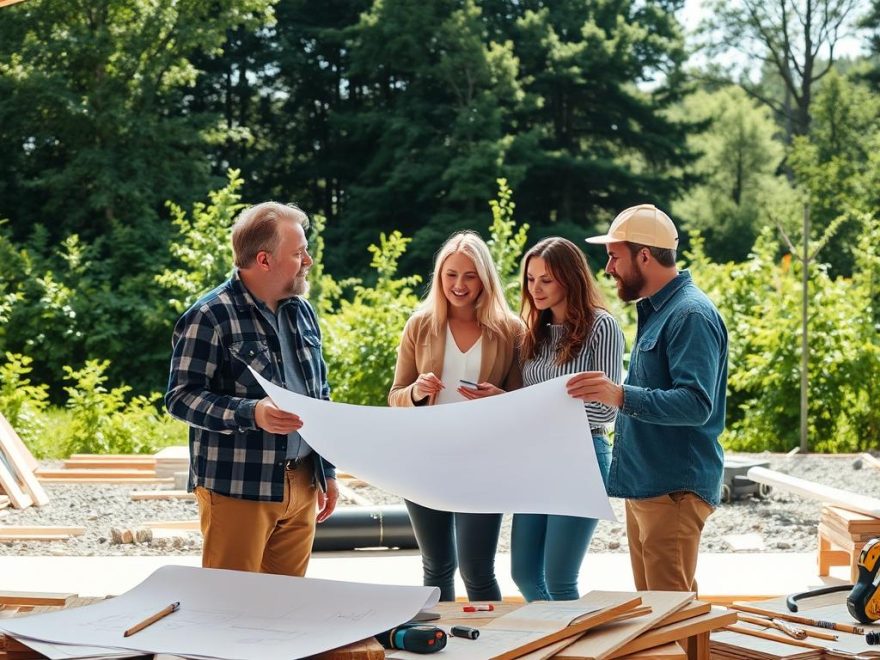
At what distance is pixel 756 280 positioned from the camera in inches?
431

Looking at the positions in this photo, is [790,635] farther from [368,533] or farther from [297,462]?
[368,533]

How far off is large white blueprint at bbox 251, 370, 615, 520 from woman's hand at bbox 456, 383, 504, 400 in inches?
10.7

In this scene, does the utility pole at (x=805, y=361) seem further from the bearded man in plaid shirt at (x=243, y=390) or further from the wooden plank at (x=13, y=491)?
the bearded man in plaid shirt at (x=243, y=390)

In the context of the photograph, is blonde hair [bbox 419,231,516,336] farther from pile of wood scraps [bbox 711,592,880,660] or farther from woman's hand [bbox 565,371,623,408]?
pile of wood scraps [bbox 711,592,880,660]

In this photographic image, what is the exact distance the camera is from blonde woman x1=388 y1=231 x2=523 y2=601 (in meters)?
3.31

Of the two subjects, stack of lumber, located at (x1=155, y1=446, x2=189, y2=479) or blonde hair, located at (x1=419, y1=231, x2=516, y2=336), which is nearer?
blonde hair, located at (x1=419, y1=231, x2=516, y2=336)

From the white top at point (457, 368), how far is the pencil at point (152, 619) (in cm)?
136

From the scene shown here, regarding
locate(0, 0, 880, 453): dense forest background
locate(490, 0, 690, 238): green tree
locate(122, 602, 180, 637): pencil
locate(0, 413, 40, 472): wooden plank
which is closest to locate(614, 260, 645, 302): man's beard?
locate(122, 602, 180, 637): pencil

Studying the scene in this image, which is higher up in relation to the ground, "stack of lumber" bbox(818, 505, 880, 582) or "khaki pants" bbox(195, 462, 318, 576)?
"khaki pants" bbox(195, 462, 318, 576)

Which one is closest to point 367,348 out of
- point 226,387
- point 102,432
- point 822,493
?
point 102,432

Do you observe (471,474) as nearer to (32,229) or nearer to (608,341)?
(608,341)

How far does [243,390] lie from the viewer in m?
2.81

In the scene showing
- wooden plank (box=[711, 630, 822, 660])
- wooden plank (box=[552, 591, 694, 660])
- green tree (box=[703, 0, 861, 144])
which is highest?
green tree (box=[703, 0, 861, 144])

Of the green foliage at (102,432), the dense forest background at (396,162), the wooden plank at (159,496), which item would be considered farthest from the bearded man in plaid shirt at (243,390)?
the green foliage at (102,432)
